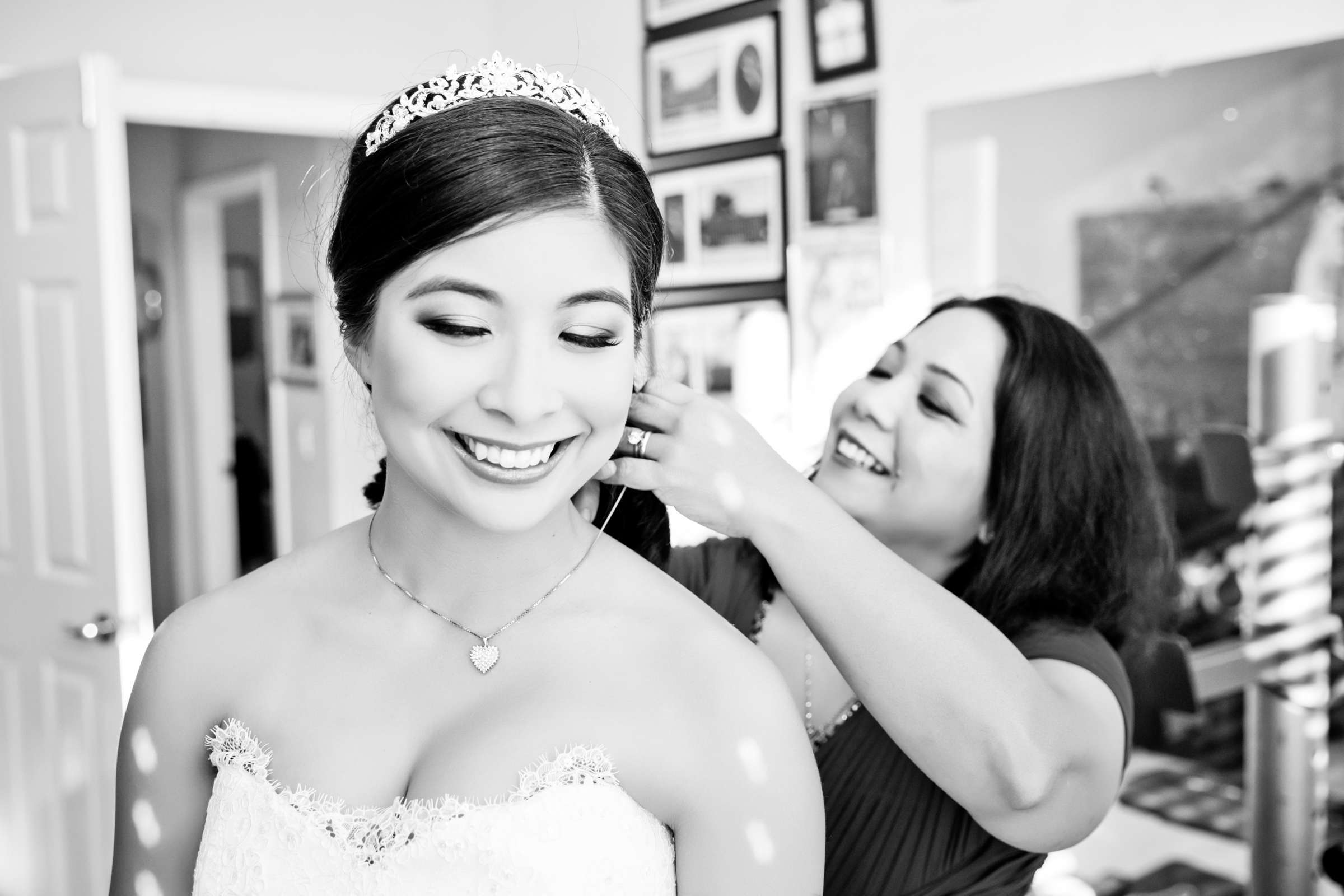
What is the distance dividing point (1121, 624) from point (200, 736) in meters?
Result: 1.19

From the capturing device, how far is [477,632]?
1196 millimetres

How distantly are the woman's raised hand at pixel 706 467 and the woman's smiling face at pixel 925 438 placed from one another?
0.28 m

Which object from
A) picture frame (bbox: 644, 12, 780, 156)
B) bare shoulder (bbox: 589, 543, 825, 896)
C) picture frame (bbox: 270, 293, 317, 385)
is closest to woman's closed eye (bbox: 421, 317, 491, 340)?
bare shoulder (bbox: 589, 543, 825, 896)

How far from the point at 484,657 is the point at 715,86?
271 centimetres

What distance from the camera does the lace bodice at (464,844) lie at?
1.10 metres

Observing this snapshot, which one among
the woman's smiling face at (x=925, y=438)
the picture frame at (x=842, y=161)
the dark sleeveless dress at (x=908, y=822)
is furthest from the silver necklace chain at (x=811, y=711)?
the picture frame at (x=842, y=161)

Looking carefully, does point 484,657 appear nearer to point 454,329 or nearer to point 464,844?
point 464,844

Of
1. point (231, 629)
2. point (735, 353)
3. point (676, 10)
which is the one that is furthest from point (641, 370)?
point (676, 10)

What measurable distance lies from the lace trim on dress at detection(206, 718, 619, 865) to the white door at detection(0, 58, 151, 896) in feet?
6.59

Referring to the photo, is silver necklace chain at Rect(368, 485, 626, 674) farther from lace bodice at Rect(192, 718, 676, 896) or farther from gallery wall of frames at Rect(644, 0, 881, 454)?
gallery wall of frames at Rect(644, 0, 881, 454)

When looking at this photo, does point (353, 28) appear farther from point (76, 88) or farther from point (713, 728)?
point (713, 728)

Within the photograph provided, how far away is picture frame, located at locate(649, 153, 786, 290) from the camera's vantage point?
3.40 metres

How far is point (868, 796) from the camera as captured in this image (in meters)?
1.46

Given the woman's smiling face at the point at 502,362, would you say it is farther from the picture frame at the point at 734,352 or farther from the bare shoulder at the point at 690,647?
the picture frame at the point at 734,352
